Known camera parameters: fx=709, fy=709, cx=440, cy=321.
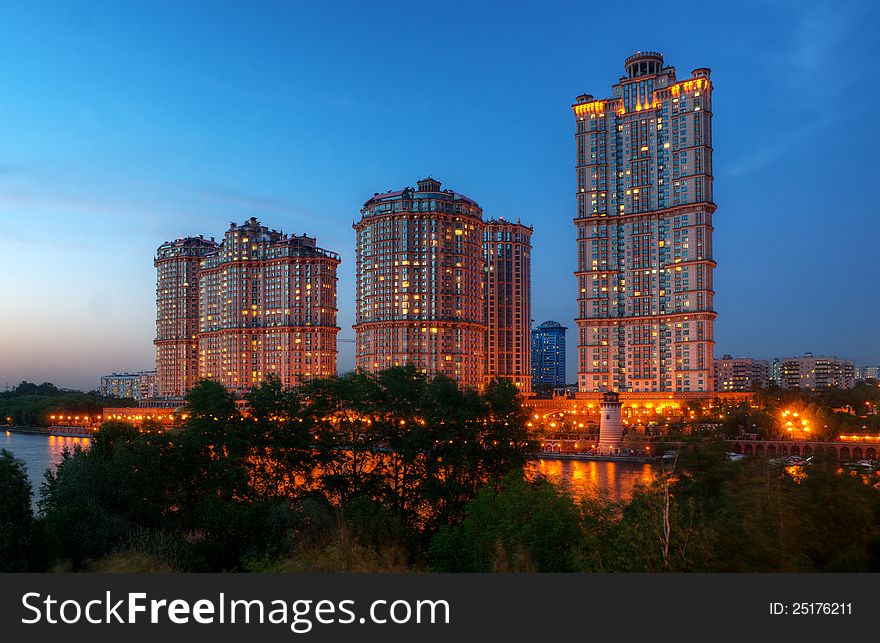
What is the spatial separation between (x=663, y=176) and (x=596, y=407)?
3053cm

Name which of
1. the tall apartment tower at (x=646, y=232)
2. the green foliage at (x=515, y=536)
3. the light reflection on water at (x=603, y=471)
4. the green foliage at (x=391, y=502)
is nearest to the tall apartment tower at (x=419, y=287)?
the tall apartment tower at (x=646, y=232)

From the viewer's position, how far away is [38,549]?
18.1 metres

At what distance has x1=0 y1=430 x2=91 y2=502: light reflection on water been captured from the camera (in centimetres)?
5734

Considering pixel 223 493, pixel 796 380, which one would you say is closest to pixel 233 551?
pixel 223 493

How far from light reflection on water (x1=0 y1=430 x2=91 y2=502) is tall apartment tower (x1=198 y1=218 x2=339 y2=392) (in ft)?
87.6

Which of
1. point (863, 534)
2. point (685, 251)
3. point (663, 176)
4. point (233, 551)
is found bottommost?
point (233, 551)

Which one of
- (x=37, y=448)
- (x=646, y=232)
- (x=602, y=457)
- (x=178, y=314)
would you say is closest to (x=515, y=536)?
(x=602, y=457)

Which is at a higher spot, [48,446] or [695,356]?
[695,356]

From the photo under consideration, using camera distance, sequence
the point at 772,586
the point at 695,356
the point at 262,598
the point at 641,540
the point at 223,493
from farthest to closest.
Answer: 1. the point at 695,356
2. the point at 223,493
3. the point at 641,540
4. the point at 772,586
5. the point at 262,598

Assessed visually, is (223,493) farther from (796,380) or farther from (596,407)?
(796,380)

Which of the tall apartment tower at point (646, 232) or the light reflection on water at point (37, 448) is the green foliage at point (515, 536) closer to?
the light reflection on water at point (37, 448)

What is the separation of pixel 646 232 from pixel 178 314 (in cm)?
8956

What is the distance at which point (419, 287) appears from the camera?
9862cm

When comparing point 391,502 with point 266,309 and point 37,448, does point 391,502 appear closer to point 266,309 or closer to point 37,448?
point 37,448
